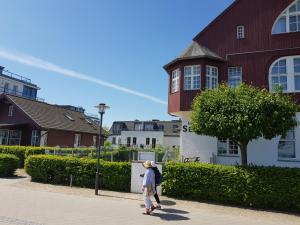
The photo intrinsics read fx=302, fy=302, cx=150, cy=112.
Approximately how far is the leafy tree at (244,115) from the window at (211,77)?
4.81 meters

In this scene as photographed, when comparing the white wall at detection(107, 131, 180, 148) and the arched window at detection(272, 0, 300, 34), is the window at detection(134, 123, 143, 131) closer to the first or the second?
the white wall at detection(107, 131, 180, 148)

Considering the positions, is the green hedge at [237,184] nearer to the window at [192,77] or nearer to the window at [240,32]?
the window at [192,77]

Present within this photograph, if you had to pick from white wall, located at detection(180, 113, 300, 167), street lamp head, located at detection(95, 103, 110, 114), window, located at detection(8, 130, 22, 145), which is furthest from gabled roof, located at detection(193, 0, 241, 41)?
window, located at detection(8, 130, 22, 145)

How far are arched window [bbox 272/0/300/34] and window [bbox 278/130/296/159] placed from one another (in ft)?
20.5

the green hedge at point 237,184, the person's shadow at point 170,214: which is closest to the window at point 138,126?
the green hedge at point 237,184

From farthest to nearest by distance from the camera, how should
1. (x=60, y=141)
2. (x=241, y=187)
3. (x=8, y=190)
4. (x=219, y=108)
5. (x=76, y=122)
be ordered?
(x=76, y=122) < (x=60, y=141) < (x=219, y=108) < (x=8, y=190) < (x=241, y=187)

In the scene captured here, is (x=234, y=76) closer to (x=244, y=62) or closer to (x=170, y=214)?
(x=244, y=62)

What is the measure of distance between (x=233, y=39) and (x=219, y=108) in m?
7.58

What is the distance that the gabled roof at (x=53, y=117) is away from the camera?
29609 millimetres

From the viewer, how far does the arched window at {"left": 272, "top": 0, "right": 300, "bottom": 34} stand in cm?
1827

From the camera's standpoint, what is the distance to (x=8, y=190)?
43.4 feet

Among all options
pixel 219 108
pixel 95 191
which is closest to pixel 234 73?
pixel 219 108

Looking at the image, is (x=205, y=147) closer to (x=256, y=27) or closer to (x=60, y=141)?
(x=256, y=27)

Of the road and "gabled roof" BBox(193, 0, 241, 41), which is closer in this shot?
the road
